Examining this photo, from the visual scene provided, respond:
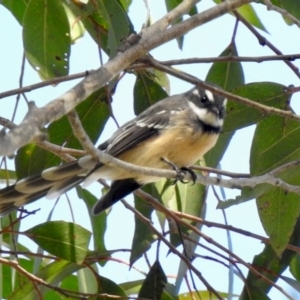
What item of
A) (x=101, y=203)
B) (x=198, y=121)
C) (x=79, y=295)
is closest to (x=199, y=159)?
(x=198, y=121)

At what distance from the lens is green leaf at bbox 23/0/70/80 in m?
2.72

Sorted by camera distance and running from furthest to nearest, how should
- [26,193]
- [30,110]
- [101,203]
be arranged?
[101,203]
[26,193]
[30,110]

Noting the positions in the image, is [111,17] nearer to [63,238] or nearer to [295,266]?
[63,238]

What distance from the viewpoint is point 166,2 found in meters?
3.08

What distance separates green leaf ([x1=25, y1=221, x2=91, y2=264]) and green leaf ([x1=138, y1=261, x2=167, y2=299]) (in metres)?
0.29

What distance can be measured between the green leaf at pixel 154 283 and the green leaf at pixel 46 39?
774 millimetres

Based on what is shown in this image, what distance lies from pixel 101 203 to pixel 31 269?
58 centimetres

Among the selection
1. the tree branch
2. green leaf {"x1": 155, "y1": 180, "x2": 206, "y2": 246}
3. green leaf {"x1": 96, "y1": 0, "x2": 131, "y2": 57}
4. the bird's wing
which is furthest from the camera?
green leaf {"x1": 155, "y1": 180, "x2": 206, "y2": 246}

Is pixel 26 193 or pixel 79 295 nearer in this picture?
pixel 26 193

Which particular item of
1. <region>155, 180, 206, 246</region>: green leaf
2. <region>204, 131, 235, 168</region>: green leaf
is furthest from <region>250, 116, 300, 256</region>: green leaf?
<region>155, 180, 206, 246</region>: green leaf

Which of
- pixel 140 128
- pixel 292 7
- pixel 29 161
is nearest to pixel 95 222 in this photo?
pixel 140 128

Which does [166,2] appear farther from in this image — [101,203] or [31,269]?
[31,269]

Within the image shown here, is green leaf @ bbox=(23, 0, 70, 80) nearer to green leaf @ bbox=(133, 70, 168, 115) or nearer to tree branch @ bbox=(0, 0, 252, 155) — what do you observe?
green leaf @ bbox=(133, 70, 168, 115)

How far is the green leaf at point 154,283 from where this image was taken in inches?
110
